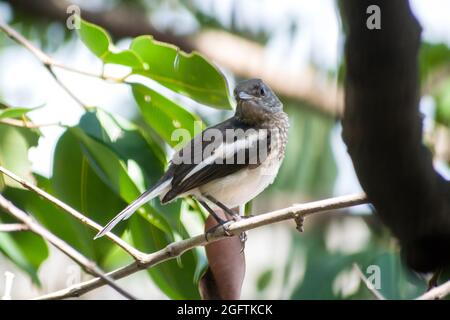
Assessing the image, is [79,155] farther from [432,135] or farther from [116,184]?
[432,135]

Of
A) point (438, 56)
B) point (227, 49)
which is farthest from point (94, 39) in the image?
point (438, 56)

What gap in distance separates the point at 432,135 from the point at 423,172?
3.28 meters

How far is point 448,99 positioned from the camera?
4.98 meters

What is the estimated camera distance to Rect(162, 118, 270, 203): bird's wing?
3.06 m

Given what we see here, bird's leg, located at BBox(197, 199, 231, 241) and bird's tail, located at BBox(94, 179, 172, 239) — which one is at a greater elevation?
bird's tail, located at BBox(94, 179, 172, 239)

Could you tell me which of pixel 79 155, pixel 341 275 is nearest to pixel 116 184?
pixel 79 155

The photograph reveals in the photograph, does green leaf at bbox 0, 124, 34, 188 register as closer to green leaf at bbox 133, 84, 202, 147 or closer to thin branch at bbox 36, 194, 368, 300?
green leaf at bbox 133, 84, 202, 147

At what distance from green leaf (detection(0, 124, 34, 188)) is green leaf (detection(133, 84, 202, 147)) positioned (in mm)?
502

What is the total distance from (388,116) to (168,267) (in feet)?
6.85

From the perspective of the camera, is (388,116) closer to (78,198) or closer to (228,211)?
(228,211)

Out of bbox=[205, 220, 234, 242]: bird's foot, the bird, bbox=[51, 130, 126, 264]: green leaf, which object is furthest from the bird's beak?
bbox=[205, 220, 234, 242]: bird's foot
